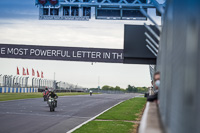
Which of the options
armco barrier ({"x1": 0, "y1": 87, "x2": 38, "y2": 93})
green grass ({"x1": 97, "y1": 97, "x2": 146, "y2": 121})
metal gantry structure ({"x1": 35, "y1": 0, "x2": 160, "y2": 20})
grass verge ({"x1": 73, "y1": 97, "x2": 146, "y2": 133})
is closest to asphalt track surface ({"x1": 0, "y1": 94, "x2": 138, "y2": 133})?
grass verge ({"x1": 73, "y1": 97, "x2": 146, "y2": 133})

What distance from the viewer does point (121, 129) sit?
47.2 ft

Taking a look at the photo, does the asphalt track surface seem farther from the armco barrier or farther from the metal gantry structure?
the armco barrier

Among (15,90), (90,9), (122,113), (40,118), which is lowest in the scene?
(122,113)

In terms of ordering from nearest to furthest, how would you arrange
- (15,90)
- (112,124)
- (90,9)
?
(112,124)
(90,9)
(15,90)

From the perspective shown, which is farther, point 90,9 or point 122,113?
point 90,9

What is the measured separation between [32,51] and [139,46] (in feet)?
53.0

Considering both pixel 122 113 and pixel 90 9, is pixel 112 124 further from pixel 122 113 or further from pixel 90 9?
pixel 90 9

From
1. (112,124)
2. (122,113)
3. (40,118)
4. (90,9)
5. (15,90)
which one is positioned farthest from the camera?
(15,90)

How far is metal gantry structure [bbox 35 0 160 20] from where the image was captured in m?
37.6

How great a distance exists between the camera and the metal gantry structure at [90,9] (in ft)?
123

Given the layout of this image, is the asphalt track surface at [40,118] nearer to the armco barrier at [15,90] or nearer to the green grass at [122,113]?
the green grass at [122,113]

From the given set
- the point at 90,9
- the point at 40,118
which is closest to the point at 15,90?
the point at 90,9

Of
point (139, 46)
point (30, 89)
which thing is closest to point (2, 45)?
point (139, 46)

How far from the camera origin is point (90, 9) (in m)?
39.8
